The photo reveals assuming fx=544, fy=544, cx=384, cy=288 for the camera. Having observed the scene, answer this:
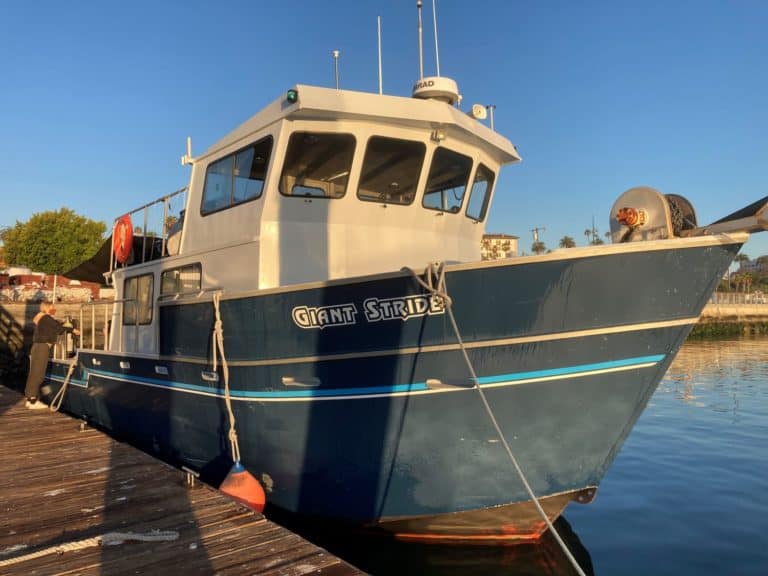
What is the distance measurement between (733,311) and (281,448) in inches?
→ 2328

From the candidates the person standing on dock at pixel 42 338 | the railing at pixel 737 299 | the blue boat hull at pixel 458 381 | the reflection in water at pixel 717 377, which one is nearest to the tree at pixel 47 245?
the person standing on dock at pixel 42 338

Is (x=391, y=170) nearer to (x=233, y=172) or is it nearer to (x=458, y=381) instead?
(x=233, y=172)

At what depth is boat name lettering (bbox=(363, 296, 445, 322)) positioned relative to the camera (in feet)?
13.6


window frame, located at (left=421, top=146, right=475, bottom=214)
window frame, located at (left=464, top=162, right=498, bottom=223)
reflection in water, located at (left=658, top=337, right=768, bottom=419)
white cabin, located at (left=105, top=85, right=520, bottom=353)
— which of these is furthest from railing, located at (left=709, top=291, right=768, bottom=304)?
white cabin, located at (left=105, top=85, right=520, bottom=353)

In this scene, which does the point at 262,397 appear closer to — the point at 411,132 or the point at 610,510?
the point at 411,132

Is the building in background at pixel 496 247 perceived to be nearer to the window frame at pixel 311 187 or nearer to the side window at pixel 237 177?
the window frame at pixel 311 187

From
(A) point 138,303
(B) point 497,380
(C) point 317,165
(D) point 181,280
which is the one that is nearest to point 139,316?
(A) point 138,303

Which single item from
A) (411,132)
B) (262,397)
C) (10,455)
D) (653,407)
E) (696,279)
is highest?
(411,132)

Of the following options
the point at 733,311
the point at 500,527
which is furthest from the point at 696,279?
the point at 733,311

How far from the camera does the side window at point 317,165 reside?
17.8 ft

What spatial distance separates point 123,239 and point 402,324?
5642 millimetres

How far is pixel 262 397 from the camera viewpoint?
16.6 ft

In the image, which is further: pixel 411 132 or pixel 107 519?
pixel 411 132

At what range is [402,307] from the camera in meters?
4.22
